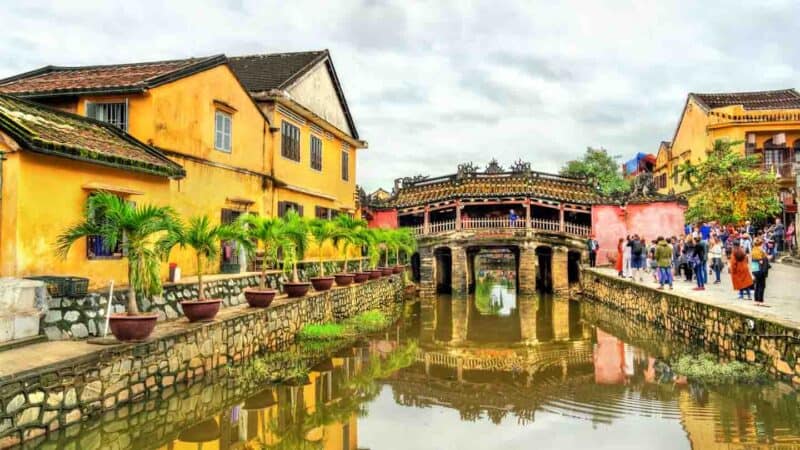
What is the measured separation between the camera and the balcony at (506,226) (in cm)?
2783

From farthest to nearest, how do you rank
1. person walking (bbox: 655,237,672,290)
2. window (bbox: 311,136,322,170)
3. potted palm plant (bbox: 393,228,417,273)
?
potted palm plant (bbox: 393,228,417,273) → window (bbox: 311,136,322,170) → person walking (bbox: 655,237,672,290)

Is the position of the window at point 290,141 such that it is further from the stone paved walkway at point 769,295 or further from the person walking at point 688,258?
the person walking at point 688,258

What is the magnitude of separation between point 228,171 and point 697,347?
1205 cm

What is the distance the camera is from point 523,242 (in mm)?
27172

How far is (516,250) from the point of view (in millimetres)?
28422

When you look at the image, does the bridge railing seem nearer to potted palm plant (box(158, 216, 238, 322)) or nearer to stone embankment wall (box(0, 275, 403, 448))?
stone embankment wall (box(0, 275, 403, 448))

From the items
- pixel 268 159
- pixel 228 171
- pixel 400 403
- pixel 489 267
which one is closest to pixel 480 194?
pixel 268 159

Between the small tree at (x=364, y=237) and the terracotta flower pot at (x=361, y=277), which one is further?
the terracotta flower pot at (x=361, y=277)

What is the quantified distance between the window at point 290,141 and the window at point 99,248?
7.81m

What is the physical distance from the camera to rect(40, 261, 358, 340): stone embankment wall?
805 cm

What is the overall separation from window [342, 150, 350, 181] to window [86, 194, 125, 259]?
13.4 metres

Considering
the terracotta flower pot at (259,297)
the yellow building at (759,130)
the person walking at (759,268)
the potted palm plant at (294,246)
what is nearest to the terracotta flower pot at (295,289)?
the potted palm plant at (294,246)

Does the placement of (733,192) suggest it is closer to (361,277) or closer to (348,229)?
(361,277)

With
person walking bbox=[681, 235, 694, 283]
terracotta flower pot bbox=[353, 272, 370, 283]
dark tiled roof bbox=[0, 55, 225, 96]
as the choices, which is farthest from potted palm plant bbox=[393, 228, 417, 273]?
dark tiled roof bbox=[0, 55, 225, 96]
